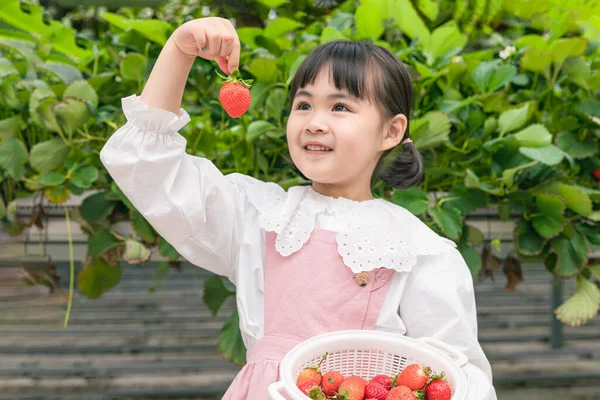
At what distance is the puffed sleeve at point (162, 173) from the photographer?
2.67 ft

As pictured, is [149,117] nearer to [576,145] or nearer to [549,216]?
[549,216]

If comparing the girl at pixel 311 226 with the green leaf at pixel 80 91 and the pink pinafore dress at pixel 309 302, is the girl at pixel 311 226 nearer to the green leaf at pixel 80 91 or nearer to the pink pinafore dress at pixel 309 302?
the pink pinafore dress at pixel 309 302

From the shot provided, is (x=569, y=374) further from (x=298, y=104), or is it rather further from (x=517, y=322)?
(x=298, y=104)

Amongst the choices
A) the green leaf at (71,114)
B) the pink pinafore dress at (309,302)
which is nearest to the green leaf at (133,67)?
the green leaf at (71,114)

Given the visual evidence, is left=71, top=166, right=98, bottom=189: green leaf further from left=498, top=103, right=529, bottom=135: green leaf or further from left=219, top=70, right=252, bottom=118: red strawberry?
left=498, top=103, right=529, bottom=135: green leaf

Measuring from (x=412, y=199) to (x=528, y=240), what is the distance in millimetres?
283

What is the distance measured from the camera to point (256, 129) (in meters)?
1.18

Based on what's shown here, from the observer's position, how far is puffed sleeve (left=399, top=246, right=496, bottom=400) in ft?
2.92

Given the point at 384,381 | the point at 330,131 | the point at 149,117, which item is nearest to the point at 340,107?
the point at 330,131

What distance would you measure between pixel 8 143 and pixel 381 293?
809 millimetres

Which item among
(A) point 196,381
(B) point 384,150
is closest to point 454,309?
(B) point 384,150

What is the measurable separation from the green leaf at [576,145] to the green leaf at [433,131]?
308 millimetres

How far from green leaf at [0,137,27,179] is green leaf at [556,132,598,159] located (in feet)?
3.74

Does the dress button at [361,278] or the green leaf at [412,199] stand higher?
the dress button at [361,278]
